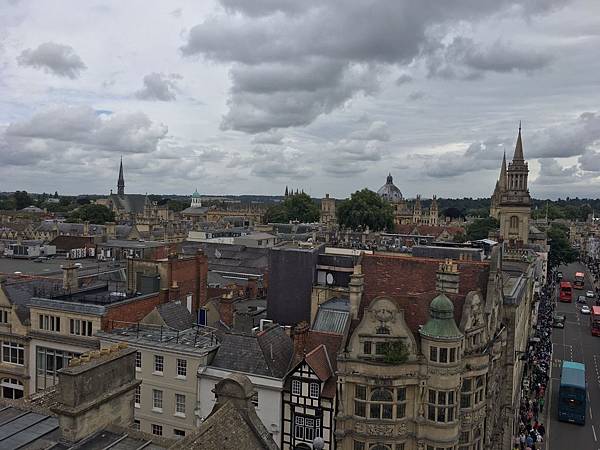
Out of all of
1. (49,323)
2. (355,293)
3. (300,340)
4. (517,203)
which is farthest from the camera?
(517,203)

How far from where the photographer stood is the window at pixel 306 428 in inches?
1108

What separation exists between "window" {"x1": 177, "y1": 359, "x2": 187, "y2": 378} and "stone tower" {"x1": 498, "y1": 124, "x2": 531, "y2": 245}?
87170 mm

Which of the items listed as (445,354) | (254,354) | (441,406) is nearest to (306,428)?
(254,354)

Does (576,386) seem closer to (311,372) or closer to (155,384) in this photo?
(311,372)

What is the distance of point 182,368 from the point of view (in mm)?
30688

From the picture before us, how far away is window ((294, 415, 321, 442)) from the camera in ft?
92.3

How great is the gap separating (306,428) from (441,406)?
7183 millimetres

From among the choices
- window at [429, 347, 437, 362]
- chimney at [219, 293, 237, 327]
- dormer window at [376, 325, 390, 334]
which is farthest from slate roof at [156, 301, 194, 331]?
window at [429, 347, 437, 362]

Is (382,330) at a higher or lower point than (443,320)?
lower

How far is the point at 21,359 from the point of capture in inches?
1404

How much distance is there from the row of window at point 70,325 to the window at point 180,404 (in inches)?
303

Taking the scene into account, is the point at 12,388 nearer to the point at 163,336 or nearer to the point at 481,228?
the point at 163,336

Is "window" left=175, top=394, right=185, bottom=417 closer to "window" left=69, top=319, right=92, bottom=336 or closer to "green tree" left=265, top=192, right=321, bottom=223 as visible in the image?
"window" left=69, top=319, right=92, bottom=336

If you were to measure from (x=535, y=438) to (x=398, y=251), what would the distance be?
64.0 feet
